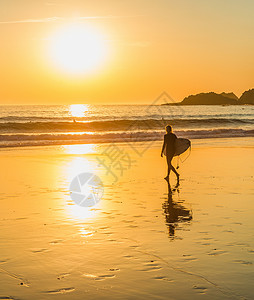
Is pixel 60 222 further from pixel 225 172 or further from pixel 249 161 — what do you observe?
pixel 249 161

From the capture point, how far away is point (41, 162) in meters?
21.4

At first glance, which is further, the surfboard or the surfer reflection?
the surfboard

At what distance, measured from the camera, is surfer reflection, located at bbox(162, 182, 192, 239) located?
9.32 meters

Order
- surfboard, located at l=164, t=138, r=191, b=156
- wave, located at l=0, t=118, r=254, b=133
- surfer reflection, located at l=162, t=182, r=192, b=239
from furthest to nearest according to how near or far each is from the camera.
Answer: wave, located at l=0, t=118, r=254, b=133 < surfboard, located at l=164, t=138, r=191, b=156 < surfer reflection, located at l=162, t=182, r=192, b=239

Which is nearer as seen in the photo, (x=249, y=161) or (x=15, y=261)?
(x=15, y=261)

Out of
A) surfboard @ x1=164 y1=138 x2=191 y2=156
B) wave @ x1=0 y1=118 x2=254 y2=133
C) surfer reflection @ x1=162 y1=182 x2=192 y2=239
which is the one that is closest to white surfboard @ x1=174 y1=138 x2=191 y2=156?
surfboard @ x1=164 y1=138 x2=191 y2=156

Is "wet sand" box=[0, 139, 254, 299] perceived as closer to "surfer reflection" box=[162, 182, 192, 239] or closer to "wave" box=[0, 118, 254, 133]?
"surfer reflection" box=[162, 182, 192, 239]

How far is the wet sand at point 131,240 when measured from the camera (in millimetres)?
6078

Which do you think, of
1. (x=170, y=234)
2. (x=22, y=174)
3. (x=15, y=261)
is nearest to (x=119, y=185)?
(x=22, y=174)

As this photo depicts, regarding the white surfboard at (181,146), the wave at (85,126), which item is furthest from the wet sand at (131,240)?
the wave at (85,126)

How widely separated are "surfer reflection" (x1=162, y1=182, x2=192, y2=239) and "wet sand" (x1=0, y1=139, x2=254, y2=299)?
2 centimetres

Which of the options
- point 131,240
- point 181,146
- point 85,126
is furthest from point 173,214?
point 85,126

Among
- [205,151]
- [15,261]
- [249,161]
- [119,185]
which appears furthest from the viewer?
[205,151]

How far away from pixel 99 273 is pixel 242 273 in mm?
1994
